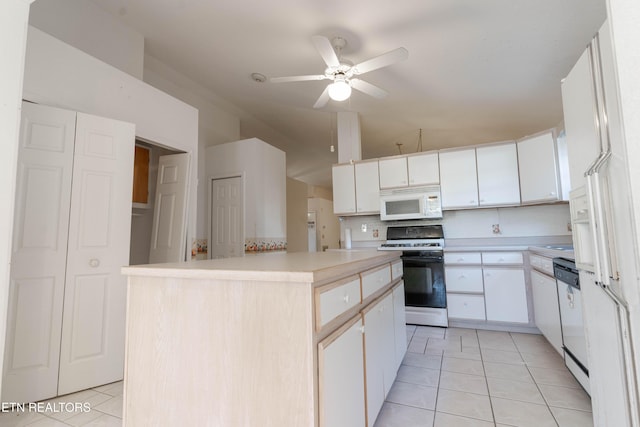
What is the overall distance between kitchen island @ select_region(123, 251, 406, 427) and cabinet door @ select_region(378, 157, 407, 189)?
2971mm

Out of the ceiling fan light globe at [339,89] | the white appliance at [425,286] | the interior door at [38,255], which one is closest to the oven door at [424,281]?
the white appliance at [425,286]

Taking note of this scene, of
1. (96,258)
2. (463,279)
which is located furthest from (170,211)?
A: (463,279)

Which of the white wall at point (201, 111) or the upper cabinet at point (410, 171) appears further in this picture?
the upper cabinet at point (410, 171)

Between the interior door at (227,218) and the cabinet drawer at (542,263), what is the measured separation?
11.0ft

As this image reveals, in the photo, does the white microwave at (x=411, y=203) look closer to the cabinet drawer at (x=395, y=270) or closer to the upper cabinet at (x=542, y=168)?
the upper cabinet at (x=542, y=168)

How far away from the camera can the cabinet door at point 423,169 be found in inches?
151

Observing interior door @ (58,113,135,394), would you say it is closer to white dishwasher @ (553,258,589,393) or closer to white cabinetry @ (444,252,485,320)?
white dishwasher @ (553,258,589,393)

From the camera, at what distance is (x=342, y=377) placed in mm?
1083

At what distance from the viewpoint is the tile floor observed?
5.27ft

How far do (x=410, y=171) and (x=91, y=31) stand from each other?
3.68 metres

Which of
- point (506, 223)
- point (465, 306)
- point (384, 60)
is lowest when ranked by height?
point (465, 306)

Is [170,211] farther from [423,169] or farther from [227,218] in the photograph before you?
[423,169]

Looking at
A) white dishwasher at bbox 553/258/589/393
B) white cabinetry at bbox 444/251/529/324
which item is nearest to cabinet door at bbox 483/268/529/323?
white cabinetry at bbox 444/251/529/324

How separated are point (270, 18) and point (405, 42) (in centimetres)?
130
